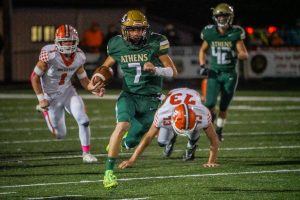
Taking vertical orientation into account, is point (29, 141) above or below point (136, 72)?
below

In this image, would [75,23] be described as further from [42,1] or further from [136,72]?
[136,72]

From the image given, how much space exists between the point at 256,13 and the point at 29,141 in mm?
20264

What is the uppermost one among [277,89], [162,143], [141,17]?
[141,17]

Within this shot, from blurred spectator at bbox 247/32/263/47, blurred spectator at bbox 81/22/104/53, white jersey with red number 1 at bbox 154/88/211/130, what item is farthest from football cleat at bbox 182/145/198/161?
blurred spectator at bbox 247/32/263/47

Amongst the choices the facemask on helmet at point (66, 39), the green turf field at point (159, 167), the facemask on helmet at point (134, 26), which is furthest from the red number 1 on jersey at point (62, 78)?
the facemask on helmet at point (134, 26)

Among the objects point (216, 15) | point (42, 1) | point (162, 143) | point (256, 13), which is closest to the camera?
point (162, 143)

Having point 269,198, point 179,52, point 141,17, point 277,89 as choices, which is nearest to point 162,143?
point 141,17

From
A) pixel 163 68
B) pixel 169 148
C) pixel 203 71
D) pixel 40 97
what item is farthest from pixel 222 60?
pixel 163 68

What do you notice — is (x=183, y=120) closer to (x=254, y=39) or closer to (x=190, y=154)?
(x=190, y=154)

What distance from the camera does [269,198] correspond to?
8.39 meters

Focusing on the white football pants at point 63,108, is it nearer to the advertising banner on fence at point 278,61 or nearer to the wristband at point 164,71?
the wristband at point 164,71

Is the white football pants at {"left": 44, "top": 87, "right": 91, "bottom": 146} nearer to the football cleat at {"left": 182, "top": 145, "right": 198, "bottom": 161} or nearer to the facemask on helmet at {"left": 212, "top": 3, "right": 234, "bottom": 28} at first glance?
the football cleat at {"left": 182, "top": 145, "right": 198, "bottom": 161}

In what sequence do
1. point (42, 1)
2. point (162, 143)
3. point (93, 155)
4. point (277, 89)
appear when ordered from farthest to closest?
point (42, 1) < point (277, 89) < point (93, 155) < point (162, 143)

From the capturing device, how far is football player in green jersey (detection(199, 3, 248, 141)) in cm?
1348
